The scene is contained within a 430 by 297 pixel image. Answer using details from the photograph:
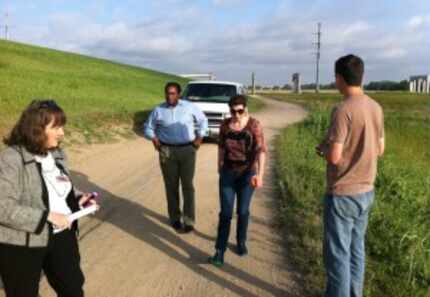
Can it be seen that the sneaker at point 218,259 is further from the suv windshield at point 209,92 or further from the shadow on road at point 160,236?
the suv windshield at point 209,92

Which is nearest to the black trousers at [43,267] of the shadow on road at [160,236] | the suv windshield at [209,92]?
the shadow on road at [160,236]

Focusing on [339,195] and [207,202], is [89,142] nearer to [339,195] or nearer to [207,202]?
[207,202]

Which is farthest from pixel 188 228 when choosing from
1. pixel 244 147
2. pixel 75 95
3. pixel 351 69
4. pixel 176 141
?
pixel 75 95

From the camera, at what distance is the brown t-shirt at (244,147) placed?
5.82 m

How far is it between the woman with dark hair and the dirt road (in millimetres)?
1664

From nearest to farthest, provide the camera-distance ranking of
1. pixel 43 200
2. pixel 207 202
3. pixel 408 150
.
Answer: pixel 43 200, pixel 207 202, pixel 408 150

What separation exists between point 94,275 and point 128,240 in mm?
1270

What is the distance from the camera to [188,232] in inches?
283

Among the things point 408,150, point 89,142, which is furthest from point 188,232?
point 408,150

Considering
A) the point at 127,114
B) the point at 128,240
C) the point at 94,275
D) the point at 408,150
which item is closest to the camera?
the point at 94,275

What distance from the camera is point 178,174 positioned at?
24.0 feet

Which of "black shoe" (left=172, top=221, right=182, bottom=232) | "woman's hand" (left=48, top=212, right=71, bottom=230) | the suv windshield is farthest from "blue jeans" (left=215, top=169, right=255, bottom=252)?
the suv windshield

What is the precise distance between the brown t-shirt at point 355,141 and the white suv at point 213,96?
13.4 meters

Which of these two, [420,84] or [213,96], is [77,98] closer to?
[213,96]
